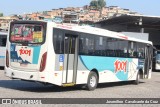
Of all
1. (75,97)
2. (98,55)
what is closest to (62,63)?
(75,97)

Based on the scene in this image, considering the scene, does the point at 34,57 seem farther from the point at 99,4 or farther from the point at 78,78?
the point at 99,4

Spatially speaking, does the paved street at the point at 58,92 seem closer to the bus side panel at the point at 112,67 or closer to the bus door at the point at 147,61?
the bus side panel at the point at 112,67

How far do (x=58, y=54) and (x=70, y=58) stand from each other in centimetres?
86

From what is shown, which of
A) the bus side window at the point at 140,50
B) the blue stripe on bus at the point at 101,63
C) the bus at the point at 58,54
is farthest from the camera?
the bus side window at the point at 140,50

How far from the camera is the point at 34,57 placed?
Answer: 1571cm

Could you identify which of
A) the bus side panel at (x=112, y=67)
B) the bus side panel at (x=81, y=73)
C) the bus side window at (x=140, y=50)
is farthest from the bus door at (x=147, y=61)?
the bus side panel at (x=81, y=73)

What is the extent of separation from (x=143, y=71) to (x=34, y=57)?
35.3 ft

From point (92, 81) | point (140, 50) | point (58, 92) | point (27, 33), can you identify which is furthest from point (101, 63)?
point (140, 50)

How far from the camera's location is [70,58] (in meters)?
16.6

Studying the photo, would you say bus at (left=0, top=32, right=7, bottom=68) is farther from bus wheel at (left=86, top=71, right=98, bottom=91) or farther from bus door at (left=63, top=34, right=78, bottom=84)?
bus door at (left=63, top=34, right=78, bottom=84)

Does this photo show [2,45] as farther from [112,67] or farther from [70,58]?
[70,58]

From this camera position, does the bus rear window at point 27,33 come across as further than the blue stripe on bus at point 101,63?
No

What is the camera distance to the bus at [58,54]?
15570 millimetres

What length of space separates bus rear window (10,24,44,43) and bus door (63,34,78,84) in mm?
1095
